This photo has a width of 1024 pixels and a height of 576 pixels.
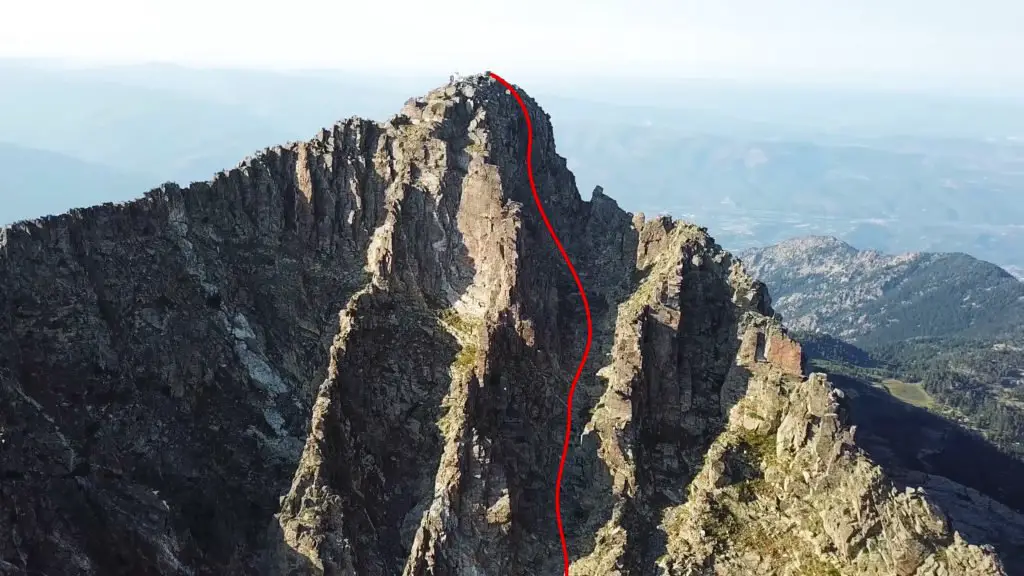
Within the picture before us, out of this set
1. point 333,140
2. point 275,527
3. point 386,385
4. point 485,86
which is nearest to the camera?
point 275,527

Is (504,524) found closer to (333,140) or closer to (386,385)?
(386,385)

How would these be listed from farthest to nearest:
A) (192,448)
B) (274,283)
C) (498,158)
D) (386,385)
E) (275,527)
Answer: (498,158) < (274,283) < (386,385) < (192,448) < (275,527)

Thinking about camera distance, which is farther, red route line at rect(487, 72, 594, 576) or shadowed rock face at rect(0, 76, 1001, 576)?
red route line at rect(487, 72, 594, 576)

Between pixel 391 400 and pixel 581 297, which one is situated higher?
pixel 581 297

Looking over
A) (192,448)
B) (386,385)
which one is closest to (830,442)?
(386,385)

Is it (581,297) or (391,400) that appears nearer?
(391,400)

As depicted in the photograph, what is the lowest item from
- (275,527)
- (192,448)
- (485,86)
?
(275,527)

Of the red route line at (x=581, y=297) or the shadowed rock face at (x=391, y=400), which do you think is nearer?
the shadowed rock face at (x=391, y=400)

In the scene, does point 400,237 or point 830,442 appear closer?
point 830,442
